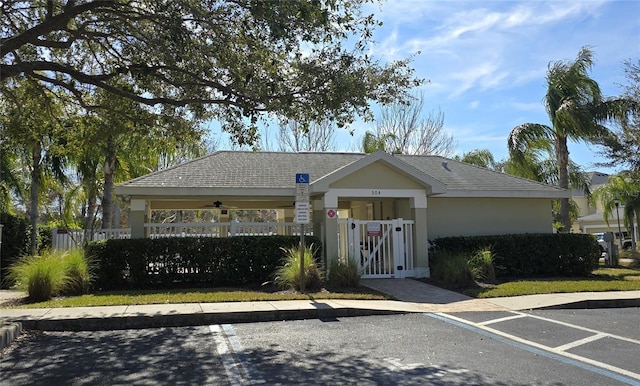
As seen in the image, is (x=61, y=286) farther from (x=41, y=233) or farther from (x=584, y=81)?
(x=584, y=81)

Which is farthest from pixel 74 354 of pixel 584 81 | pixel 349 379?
pixel 584 81

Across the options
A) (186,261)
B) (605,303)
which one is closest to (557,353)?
(605,303)

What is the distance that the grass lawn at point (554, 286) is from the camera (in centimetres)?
1245

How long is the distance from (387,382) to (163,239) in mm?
9454

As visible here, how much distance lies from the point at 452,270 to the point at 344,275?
10.4 feet

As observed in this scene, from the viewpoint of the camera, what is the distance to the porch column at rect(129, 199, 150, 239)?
47.9 feet

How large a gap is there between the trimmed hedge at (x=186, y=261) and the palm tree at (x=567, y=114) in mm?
13131

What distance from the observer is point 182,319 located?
30.0 ft

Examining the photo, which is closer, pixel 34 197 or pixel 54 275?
pixel 54 275

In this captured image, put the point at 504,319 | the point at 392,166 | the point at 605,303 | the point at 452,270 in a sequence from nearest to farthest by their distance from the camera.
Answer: the point at 504,319 → the point at 605,303 → the point at 452,270 → the point at 392,166

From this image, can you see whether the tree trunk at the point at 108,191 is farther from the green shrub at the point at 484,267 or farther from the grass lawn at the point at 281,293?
the green shrub at the point at 484,267

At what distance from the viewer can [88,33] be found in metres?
10.5

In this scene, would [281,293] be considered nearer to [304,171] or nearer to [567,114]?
[304,171]

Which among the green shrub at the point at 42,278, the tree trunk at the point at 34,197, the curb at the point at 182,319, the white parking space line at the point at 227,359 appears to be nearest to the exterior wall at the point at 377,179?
the curb at the point at 182,319
